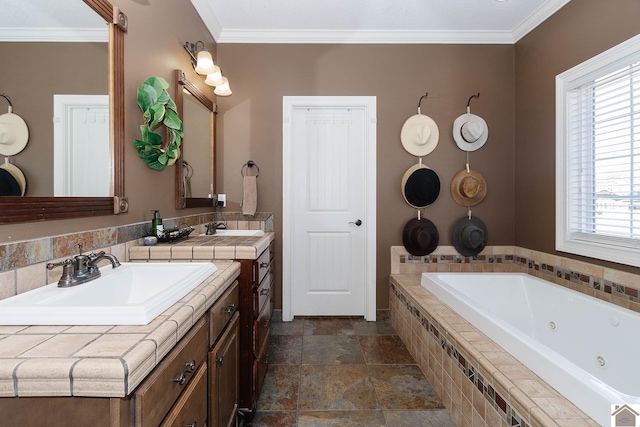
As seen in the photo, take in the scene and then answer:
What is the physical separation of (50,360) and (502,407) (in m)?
1.44

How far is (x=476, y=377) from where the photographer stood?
51.8 inches

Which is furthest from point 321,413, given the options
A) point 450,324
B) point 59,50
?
point 59,50

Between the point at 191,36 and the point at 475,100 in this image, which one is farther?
the point at 475,100

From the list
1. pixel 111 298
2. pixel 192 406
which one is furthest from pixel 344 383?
pixel 111 298

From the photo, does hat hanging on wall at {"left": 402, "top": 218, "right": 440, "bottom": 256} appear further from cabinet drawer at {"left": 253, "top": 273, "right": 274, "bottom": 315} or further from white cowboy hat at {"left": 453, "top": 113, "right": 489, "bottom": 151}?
cabinet drawer at {"left": 253, "top": 273, "right": 274, "bottom": 315}

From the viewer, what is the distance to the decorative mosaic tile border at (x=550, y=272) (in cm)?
174

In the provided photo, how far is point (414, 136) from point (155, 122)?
211 centimetres

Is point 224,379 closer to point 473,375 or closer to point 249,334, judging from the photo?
point 249,334

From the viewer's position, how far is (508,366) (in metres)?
1.21

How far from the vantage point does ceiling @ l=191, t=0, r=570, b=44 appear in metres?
2.30

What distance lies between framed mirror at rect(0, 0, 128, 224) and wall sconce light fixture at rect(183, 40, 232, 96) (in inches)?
25.7

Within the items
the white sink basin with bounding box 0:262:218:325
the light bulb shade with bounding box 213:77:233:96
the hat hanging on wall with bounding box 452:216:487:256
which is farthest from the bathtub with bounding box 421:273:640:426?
the light bulb shade with bounding box 213:77:233:96

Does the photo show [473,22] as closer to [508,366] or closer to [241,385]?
[508,366]

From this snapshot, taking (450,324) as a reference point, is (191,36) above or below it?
above
